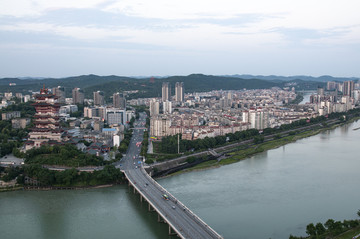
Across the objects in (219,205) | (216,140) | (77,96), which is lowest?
(219,205)

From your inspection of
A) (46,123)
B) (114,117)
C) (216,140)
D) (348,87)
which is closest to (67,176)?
(46,123)

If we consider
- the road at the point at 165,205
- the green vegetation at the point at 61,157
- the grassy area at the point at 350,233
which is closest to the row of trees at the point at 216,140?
the road at the point at 165,205

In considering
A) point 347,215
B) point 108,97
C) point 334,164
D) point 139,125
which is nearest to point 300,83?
point 108,97

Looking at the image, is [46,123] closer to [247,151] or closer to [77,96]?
[247,151]

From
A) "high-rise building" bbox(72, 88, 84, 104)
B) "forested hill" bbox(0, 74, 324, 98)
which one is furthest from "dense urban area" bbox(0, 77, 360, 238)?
"forested hill" bbox(0, 74, 324, 98)

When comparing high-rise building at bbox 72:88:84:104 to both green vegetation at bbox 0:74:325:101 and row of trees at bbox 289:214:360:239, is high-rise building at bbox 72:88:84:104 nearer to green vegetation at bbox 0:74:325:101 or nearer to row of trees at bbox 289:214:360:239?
green vegetation at bbox 0:74:325:101

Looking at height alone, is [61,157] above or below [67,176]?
above
